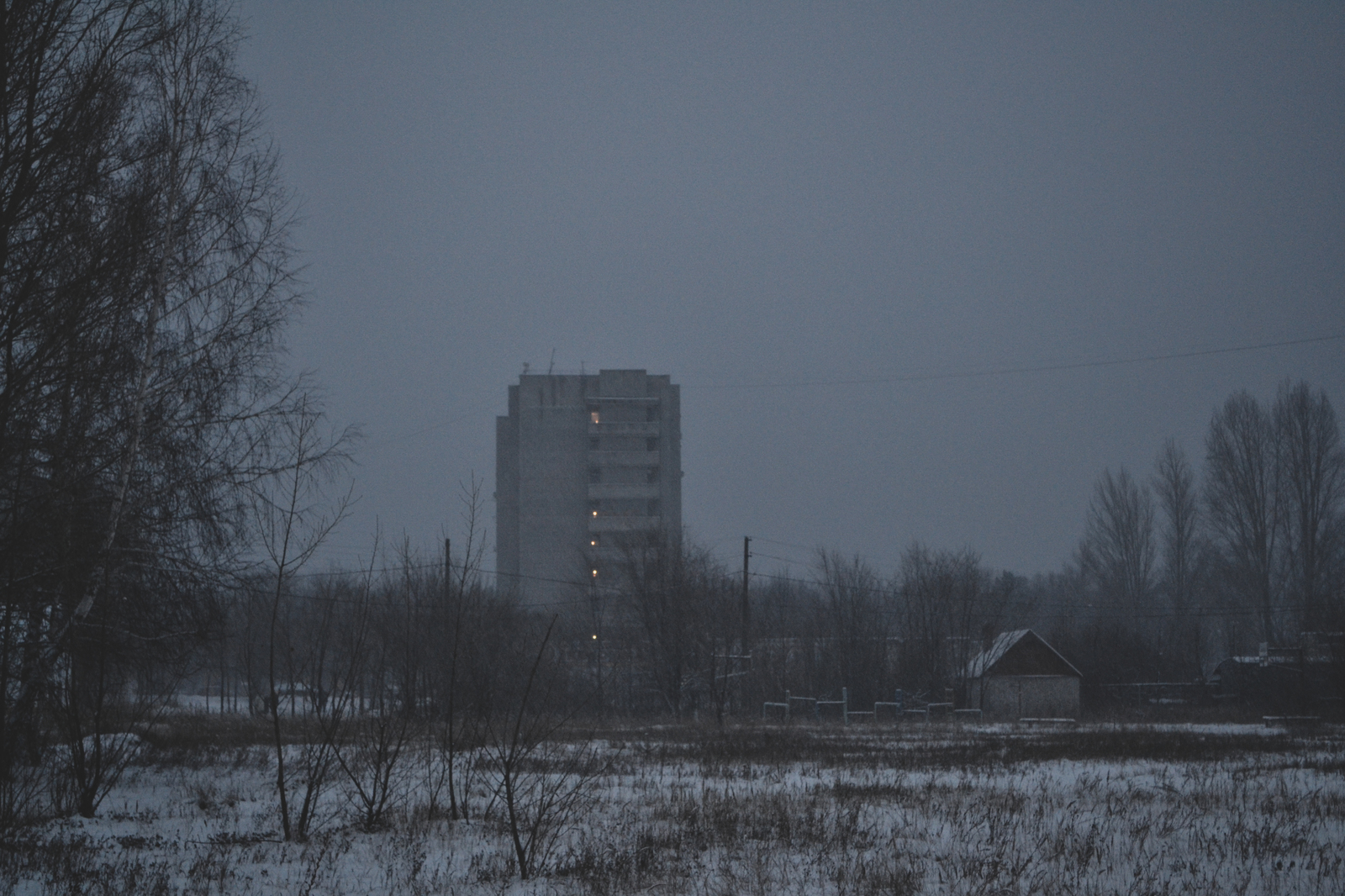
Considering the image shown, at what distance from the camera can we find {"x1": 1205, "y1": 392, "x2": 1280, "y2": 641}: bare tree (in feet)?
189

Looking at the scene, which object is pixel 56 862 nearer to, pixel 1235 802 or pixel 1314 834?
pixel 1314 834

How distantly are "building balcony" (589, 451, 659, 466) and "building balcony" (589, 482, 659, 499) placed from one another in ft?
5.62

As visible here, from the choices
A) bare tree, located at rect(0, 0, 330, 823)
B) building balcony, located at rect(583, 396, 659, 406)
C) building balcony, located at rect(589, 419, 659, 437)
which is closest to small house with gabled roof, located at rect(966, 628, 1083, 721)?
bare tree, located at rect(0, 0, 330, 823)

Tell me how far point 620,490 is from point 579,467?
4124mm

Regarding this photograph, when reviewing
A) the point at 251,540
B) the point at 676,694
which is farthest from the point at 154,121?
the point at 676,694

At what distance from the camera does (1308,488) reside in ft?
186

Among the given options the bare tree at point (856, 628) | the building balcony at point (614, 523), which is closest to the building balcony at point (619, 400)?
the building balcony at point (614, 523)

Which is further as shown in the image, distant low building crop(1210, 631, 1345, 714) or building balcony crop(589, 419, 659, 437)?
building balcony crop(589, 419, 659, 437)

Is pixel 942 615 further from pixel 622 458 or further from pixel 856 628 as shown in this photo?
pixel 622 458

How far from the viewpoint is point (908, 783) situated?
14.1 metres

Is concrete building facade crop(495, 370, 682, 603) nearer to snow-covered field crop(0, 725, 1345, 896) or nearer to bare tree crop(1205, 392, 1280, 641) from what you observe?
bare tree crop(1205, 392, 1280, 641)

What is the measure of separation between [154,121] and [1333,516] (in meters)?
62.4

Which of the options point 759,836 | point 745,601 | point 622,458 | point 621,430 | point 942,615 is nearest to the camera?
point 759,836

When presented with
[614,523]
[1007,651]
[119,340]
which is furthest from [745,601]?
[614,523]
